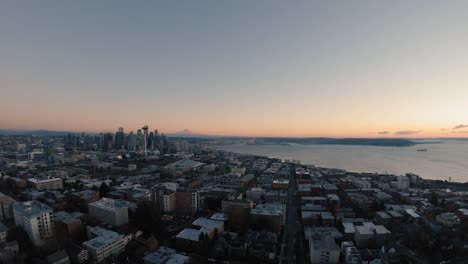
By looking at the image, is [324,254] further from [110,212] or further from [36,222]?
[36,222]

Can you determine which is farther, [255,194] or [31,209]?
[255,194]

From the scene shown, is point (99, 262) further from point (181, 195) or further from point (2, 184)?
point (2, 184)

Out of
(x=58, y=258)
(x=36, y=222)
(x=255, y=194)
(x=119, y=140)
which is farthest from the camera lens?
(x=119, y=140)

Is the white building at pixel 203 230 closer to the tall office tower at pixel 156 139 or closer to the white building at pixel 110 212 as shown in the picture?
the white building at pixel 110 212

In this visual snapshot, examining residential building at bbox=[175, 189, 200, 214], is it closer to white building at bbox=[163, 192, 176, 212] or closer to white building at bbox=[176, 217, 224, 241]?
white building at bbox=[163, 192, 176, 212]

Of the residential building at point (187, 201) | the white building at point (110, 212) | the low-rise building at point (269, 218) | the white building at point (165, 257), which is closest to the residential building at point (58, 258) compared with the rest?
the white building at point (165, 257)

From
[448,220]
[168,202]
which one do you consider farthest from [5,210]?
[448,220]
